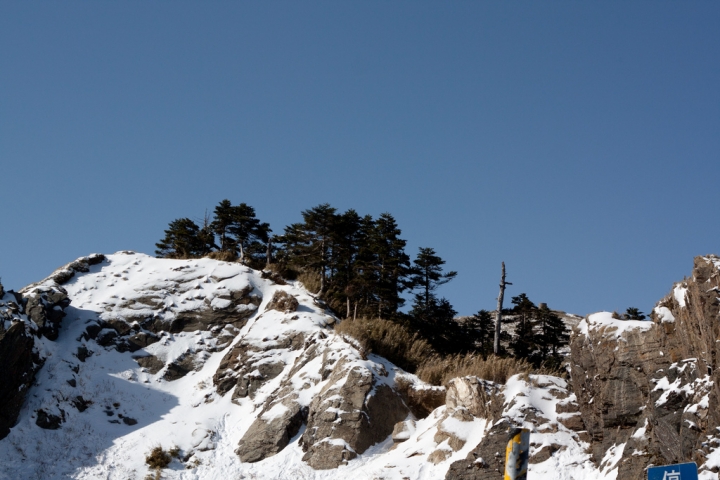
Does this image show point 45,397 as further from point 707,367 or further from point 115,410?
point 707,367

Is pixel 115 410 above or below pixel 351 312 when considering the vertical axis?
below

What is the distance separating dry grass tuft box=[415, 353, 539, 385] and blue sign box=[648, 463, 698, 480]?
13.0 m

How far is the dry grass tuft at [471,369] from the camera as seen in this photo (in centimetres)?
1977

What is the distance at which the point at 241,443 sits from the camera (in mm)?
20969

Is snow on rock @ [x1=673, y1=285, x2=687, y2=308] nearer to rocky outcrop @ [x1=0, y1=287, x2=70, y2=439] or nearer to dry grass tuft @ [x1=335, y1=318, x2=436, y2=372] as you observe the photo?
dry grass tuft @ [x1=335, y1=318, x2=436, y2=372]

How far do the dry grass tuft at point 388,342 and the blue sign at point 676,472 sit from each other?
678 inches

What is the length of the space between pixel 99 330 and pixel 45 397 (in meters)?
4.86

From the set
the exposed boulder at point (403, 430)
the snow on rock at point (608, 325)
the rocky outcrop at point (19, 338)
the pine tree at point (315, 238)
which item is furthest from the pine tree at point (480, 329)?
the rocky outcrop at point (19, 338)

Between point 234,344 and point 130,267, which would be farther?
point 130,267

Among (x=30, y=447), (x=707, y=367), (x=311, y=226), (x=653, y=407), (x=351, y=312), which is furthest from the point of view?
(x=311, y=226)

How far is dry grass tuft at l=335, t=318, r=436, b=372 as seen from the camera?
23727 mm

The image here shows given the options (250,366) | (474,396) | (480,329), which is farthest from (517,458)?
(480,329)

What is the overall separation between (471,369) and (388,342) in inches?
184

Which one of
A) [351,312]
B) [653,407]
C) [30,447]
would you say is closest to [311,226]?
[351,312]
